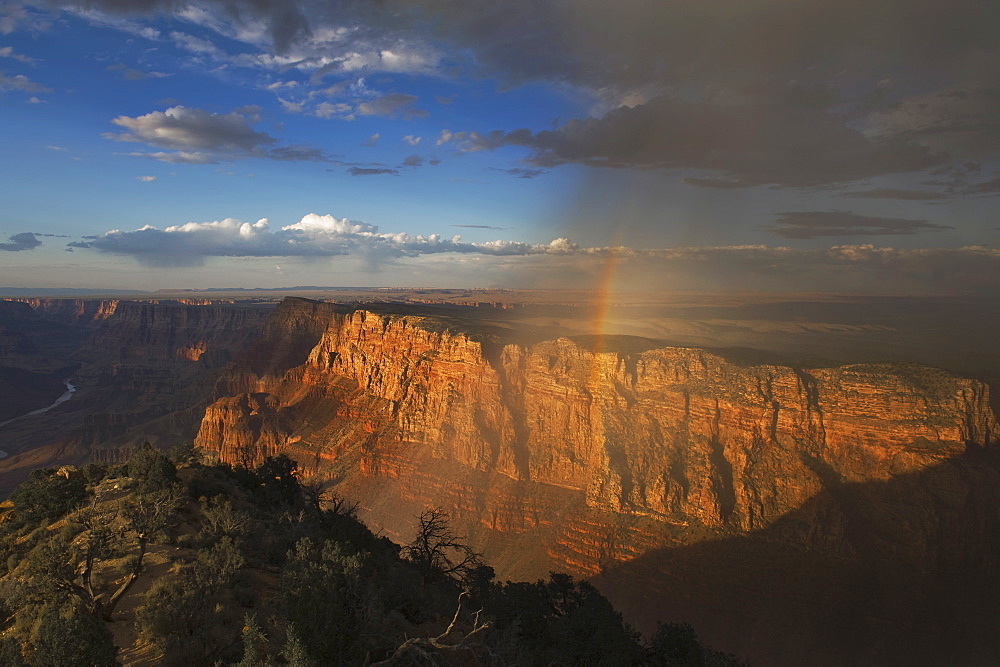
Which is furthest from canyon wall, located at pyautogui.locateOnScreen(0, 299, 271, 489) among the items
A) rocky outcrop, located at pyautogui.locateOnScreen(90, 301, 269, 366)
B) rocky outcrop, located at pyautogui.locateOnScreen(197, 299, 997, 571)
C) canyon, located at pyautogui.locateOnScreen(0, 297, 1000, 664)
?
canyon, located at pyautogui.locateOnScreen(0, 297, 1000, 664)

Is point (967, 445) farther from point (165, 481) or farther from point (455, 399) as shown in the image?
point (165, 481)

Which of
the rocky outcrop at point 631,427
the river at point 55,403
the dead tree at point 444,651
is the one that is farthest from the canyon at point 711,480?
the river at point 55,403

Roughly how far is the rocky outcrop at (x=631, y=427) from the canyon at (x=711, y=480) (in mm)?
145

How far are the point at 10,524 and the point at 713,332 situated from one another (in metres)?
109

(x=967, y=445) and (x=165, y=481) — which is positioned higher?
(x=165, y=481)

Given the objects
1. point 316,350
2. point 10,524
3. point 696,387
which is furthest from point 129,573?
point 316,350

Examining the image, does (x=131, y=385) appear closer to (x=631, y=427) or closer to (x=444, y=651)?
(x=631, y=427)

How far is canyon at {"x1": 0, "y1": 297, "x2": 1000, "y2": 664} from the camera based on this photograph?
30.8 metres

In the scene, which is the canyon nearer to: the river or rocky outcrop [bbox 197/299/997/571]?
rocky outcrop [bbox 197/299/997/571]

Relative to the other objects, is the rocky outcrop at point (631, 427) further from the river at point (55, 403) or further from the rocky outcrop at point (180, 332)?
the rocky outcrop at point (180, 332)

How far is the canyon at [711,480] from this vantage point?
101ft

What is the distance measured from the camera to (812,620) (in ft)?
99.6

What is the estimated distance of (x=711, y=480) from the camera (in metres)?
37.4

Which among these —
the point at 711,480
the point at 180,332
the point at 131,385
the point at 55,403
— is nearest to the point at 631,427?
the point at 711,480
